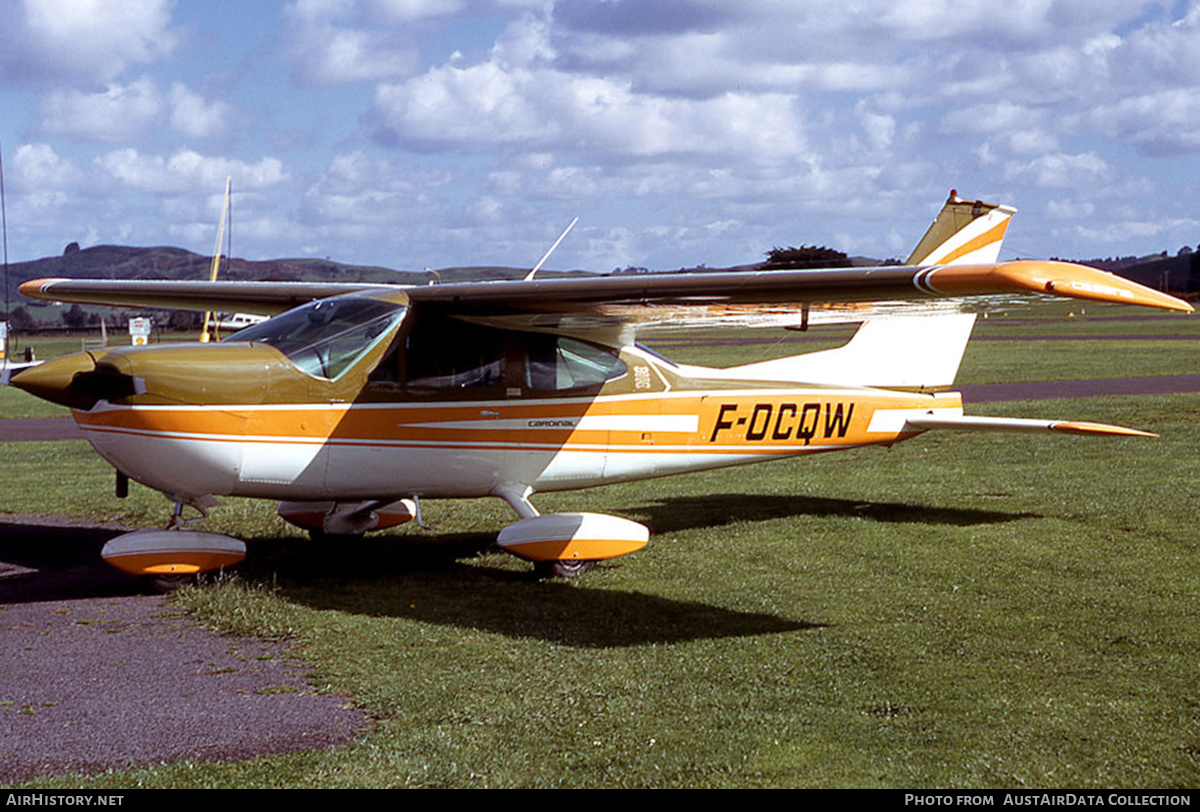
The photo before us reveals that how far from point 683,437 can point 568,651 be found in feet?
11.5

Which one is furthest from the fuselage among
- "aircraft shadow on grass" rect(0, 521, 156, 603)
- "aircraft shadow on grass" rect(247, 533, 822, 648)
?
"aircraft shadow on grass" rect(0, 521, 156, 603)

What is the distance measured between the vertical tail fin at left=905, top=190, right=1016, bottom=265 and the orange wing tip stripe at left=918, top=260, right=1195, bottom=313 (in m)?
4.59

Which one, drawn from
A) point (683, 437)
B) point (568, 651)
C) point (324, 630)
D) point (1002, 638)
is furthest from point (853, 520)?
point (324, 630)

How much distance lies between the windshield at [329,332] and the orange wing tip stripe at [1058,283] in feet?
14.2

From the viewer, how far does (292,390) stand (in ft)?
26.3

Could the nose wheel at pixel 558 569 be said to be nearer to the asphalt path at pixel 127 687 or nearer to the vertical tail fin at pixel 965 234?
the asphalt path at pixel 127 687

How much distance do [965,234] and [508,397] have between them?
4825mm

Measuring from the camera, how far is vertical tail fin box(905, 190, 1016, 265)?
1060 centimetres

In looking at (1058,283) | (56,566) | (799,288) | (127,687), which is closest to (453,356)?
(799,288)

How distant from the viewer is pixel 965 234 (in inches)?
419

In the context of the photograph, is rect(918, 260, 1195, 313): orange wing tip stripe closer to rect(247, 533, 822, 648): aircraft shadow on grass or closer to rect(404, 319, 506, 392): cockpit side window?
rect(247, 533, 822, 648): aircraft shadow on grass

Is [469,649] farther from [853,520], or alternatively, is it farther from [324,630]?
[853,520]

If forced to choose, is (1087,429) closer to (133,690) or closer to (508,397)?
(508,397)
